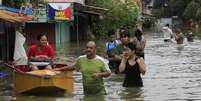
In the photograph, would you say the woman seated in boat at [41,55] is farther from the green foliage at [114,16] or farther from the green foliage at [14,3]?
the green foliage at [114,16]

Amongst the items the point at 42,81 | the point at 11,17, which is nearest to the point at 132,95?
the point at 42,81

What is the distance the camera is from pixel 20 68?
15953 mm

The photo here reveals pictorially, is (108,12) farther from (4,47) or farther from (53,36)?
(4,47)

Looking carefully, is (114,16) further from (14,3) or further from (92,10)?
(14,3)

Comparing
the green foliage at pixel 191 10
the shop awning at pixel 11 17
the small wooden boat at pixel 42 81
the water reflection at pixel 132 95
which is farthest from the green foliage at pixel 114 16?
the green foliage at pixel 191 10

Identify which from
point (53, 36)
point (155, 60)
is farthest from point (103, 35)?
point (155, 60)

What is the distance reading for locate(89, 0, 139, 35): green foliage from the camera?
5403 cm

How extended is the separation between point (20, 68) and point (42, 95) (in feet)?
3.66

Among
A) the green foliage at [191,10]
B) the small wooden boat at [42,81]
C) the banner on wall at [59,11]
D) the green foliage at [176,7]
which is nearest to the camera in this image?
the small wooden boat at [42,81]

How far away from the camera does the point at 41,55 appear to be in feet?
52.5

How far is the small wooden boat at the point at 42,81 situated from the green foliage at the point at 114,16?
37.9 metres

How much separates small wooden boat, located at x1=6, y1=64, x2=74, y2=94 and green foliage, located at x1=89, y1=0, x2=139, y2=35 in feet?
124

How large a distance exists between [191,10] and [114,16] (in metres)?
54.4

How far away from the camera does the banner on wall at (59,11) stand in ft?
143
